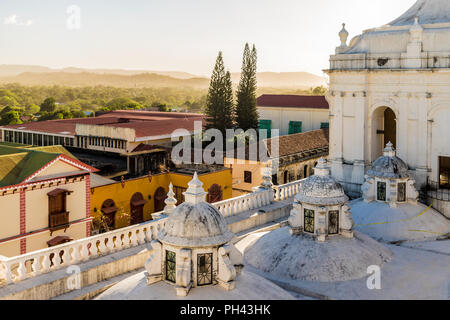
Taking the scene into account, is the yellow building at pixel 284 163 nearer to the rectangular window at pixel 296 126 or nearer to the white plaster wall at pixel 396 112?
the white plaster wall at pixel 396 112

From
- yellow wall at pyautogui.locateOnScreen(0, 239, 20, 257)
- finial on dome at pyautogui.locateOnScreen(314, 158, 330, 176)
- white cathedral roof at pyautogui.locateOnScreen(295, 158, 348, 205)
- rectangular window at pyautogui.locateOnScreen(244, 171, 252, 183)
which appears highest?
finial on dome at pyautogui.locateOnScreen(314, 158, 330, 176)

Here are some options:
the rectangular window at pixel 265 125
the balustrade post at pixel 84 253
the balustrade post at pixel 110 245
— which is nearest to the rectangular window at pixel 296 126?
the rectangular window at pixel 265 125

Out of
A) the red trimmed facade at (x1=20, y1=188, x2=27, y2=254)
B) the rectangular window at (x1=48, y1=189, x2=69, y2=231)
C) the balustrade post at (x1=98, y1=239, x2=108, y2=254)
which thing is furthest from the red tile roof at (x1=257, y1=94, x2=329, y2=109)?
the balustrade post at (x1=98, y1=239, x2=108, y2=254)

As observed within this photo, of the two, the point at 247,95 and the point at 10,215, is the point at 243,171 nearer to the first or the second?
the point at 10,215

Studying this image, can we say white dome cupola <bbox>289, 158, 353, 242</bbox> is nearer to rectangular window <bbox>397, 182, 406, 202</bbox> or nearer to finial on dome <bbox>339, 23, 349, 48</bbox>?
rectangular window <bbox>397, 182, 406, 202</bbox>

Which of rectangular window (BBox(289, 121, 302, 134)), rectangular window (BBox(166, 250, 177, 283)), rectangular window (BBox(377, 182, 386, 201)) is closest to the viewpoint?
rectangular window (BBox(166, 250, 177, 283))
